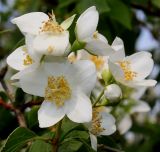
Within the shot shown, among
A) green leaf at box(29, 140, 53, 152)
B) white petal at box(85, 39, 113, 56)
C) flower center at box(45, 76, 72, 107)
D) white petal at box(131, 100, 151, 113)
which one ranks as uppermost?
white petal at box(85, 39, 113, 56)

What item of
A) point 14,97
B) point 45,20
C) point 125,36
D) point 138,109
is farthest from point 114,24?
point 45,20

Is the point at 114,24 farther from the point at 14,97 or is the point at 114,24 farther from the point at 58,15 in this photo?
the point at 14,97

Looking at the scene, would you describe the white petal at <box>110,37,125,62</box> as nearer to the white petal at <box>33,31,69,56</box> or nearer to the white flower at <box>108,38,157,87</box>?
the white flower at <box>108,38,157,87</box>

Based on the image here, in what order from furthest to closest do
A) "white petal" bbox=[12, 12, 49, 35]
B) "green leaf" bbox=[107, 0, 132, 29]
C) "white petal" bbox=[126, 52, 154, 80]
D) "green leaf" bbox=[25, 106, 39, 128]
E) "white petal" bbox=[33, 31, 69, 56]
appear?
1. "green leaf" bbox=[107, 0, 132, 29]
2. "green leaf" bbox=[25, 106, 39, 128]
3. "white petal" bbox=[126, 52, 154, 80]
4. "white petal" bbox=[12, 12, 49, 35]
5. "white petal" bbox=[33, 31, 69, 56]

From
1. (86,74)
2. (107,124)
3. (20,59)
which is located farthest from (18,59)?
(107,124)

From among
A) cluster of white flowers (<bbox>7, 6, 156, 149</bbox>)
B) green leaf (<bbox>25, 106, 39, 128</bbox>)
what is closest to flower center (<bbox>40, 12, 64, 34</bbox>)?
cluster of white flowers (<bbox>7, 6, 156, 149</bbox>)

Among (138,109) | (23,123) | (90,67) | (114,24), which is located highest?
(90,67)

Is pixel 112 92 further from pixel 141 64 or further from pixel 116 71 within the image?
pixel 141 64
